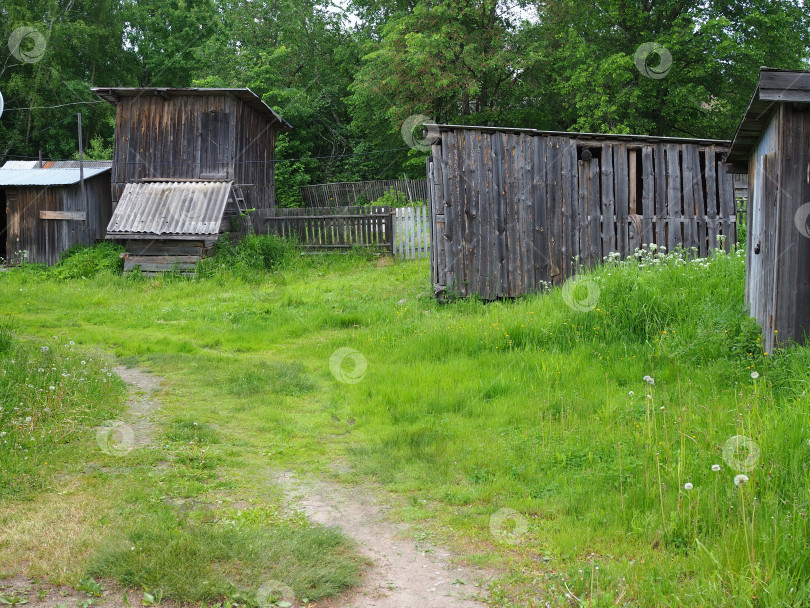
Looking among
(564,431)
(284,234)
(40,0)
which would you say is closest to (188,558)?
(564,431)

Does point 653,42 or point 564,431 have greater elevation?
point 653,42

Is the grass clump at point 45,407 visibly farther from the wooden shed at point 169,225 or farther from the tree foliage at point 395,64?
the tree foliage at point 395,64

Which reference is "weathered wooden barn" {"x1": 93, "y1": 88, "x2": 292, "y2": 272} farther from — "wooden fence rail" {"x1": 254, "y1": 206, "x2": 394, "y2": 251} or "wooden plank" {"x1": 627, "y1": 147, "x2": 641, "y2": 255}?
"wooden plank" {"x1": 627, "y1": 147, "x2": 641, "y2": 255}

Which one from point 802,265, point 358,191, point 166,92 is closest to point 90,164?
point 166,92

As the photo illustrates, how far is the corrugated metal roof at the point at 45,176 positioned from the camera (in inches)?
772

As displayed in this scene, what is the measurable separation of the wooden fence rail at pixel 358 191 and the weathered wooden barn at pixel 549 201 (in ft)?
50.9

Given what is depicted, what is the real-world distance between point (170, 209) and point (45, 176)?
502 cm

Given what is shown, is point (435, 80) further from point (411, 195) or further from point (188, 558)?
point (188, 558)

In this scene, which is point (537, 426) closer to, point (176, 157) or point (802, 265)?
point (802, 265)

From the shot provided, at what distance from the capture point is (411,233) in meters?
19.4

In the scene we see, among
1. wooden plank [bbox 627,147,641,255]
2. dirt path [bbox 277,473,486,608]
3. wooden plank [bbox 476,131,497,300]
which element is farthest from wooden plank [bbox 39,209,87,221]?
dirt path [bbox 277,473,486,608]

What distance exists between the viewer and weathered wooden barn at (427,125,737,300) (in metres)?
12.5

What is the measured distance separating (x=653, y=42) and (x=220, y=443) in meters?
22.6

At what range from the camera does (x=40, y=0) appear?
33.4 metres
